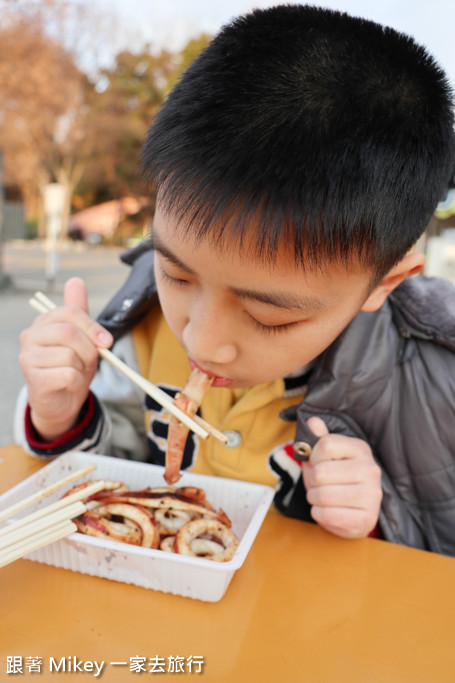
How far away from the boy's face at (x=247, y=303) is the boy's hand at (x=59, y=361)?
0.83ft

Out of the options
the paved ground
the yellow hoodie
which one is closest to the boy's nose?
the yellow hoodie

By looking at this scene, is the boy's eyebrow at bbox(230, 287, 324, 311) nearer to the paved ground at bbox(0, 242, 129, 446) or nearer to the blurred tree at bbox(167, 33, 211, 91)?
the blurred tree at bbox(167, 33, 211, 91)

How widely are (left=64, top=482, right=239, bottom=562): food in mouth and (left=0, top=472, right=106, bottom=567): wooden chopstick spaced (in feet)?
0.13

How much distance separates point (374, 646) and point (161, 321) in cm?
99

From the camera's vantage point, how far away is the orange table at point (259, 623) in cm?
70

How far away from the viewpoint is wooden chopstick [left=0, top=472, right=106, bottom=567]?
2.54 feet

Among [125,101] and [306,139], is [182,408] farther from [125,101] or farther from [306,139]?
[125,101]

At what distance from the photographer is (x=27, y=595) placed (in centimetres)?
81

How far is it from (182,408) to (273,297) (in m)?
0.33

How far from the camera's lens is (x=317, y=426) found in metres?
1.12

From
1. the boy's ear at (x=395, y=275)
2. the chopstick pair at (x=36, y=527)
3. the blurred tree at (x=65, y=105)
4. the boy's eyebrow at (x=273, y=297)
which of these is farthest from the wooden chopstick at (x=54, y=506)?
the blurred tree at (x=65, y=105)

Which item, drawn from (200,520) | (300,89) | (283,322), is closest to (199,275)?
(283,322)

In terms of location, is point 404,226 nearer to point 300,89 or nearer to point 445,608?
point 300,89

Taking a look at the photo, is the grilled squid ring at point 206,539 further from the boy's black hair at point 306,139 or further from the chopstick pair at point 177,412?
the boy's black hair at point 306,139
